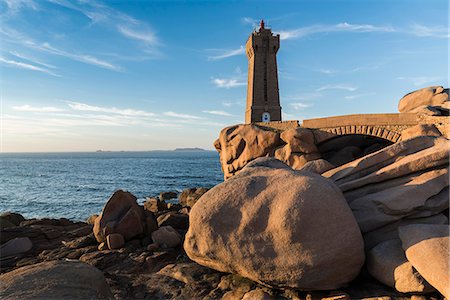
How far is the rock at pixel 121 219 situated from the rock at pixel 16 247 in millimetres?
3275

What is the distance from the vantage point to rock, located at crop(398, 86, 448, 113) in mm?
18062

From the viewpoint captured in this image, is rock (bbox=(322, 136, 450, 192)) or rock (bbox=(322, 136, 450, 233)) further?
rock (bbox=(322, 136, 450, 192))

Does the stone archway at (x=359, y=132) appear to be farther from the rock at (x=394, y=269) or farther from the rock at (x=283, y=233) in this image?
the rock at (x=283, y=233)

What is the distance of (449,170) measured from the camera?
7.61 m

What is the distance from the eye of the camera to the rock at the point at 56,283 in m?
4.57

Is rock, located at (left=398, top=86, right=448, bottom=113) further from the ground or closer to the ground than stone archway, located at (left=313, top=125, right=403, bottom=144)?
further from the ground

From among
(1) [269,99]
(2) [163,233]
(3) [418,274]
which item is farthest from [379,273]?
(1) [269,99]

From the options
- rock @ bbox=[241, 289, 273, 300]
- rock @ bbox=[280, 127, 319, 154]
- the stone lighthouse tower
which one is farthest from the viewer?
the stone lighthouse tower

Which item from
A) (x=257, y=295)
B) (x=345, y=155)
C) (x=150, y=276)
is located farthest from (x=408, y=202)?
(x=345, y=155)

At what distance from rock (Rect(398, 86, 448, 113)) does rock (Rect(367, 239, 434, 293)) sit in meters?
15.5

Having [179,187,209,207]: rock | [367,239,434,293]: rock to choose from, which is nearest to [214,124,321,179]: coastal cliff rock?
[179,187,209,207]: rock

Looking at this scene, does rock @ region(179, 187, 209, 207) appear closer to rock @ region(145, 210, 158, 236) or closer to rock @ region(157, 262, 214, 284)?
rock @ region(145, 210, 158, 236)

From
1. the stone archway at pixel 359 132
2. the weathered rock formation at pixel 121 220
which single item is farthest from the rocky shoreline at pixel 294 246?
the stone archway at pixel 359 132

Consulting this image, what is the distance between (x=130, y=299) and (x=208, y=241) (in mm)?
2552
